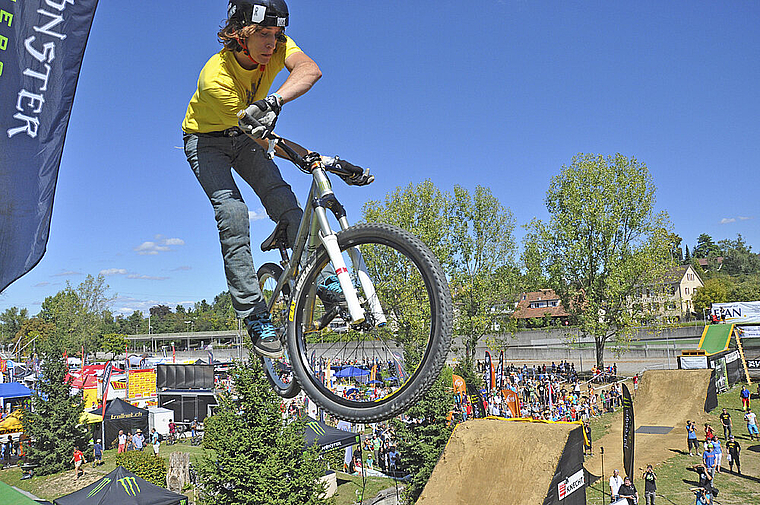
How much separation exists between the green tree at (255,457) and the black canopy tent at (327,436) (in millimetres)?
6575

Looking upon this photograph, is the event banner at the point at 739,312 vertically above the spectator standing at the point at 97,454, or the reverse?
the event banner at the point at 739,312

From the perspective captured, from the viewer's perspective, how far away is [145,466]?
77.6 feet

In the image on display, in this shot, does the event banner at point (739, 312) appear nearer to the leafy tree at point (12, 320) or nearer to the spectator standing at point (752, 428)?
the spectator standing at point (752, 428)

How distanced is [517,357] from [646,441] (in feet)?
84.7

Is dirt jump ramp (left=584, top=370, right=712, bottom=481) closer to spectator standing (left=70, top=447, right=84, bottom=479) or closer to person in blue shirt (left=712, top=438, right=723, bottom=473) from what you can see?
person in blue shirt (left=712, top=438, right=723, bottom=473)

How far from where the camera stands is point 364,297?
3.46 meters

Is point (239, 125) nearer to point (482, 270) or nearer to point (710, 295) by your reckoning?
point (482, 270)

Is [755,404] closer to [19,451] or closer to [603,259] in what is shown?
[603,259]

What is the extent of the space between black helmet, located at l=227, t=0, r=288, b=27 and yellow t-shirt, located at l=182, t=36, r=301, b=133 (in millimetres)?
237

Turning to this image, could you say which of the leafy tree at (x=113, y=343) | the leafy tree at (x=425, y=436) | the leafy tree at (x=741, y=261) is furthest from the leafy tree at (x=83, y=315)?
the leafy tree at (x=741, y=261)

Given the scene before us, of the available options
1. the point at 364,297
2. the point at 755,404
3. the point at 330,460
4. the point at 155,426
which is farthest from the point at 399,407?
the point at 755,404

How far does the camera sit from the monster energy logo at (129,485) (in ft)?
55.4

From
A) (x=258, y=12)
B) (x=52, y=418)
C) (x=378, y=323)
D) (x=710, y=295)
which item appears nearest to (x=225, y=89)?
(x=258, y=12)

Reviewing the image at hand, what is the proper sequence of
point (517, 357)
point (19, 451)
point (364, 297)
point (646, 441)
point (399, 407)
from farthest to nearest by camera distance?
1. point (517, 357)
2. point (19, 451)
3. point (646, 441)
4. point (364, 297)
5. point (399, 407)
